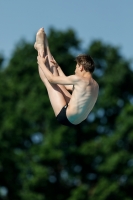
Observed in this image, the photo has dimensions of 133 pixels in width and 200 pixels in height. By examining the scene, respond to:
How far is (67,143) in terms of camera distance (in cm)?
3475

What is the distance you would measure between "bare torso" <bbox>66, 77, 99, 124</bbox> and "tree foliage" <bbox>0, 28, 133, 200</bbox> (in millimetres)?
23513

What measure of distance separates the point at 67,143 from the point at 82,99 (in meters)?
25.3

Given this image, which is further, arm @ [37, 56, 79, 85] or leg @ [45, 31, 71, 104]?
leg @ [45, 31, 71, 104]

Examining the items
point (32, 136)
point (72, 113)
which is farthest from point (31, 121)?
point (72, 113)

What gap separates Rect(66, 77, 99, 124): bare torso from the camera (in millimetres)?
9414

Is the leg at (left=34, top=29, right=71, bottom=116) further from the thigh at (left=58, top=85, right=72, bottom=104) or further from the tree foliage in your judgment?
the tree foliage

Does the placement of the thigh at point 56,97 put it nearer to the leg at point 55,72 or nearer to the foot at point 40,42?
the leg at point 55,72

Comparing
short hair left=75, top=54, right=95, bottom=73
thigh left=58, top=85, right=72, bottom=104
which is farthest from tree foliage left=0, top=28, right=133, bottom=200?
short hair left=75, top=54, right=95, bottom=73

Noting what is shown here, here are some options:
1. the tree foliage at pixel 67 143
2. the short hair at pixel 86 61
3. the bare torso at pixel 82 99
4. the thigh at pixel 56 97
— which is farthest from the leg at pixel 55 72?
the tree foliage at pixel 67 143

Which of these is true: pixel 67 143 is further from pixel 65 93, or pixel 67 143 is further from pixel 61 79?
pixel 61 79

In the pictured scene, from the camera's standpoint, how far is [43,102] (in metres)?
36.6

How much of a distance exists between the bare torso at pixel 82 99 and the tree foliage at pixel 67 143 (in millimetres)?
23513

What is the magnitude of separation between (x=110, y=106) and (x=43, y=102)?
3601mm

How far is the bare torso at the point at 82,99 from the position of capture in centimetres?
941
